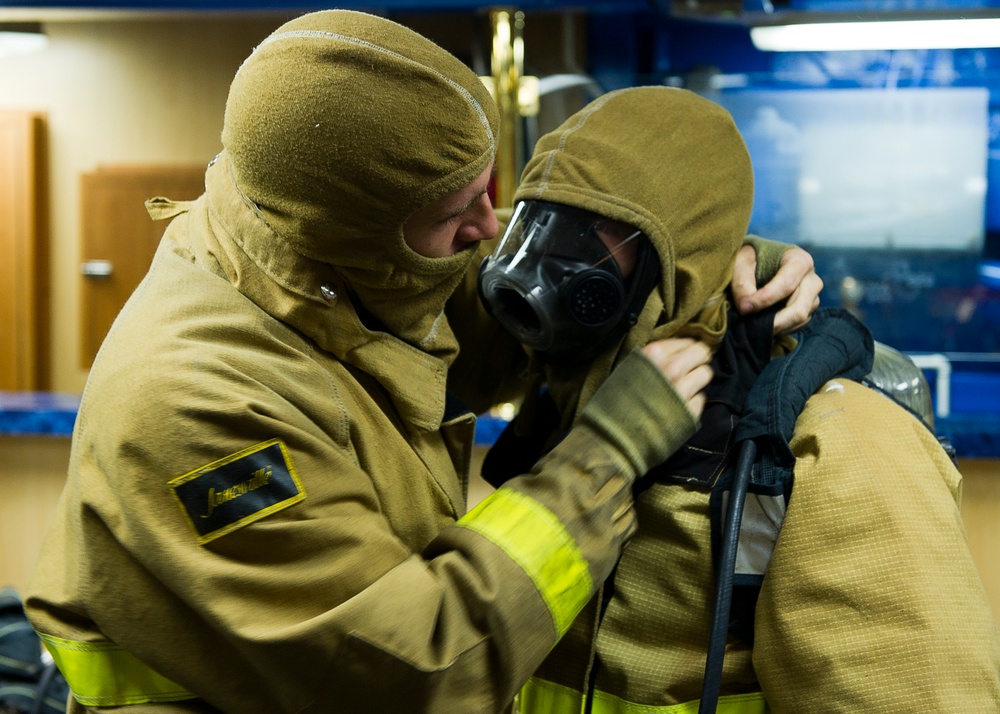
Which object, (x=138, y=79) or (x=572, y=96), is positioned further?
(x=138, y=79)

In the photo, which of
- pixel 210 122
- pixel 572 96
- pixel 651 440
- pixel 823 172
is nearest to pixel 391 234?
pixel 651 440

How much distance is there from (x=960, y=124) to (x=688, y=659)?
3285mm

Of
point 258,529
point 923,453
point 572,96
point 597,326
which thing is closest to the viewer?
point 258,529

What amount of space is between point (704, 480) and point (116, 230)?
150 inches

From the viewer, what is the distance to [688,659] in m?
1.25

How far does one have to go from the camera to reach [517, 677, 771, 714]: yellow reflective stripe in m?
1.26

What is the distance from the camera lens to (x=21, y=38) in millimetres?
4184

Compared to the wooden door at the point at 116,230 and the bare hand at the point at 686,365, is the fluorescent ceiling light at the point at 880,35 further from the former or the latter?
the bare hand at the point at 686,365

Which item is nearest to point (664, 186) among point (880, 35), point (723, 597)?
point (723, 597)

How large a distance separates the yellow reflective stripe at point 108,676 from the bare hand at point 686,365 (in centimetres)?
74

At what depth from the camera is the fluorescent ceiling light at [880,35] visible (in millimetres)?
3516

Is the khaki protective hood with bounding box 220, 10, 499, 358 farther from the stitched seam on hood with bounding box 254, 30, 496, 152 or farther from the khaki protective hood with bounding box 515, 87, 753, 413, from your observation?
the khaki protective hood with bounding box 515, 87, 753, 413

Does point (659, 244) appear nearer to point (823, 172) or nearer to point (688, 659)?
point (688, 659)

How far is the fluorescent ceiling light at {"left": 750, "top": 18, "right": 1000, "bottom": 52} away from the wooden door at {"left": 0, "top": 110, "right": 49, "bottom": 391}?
325 cm
